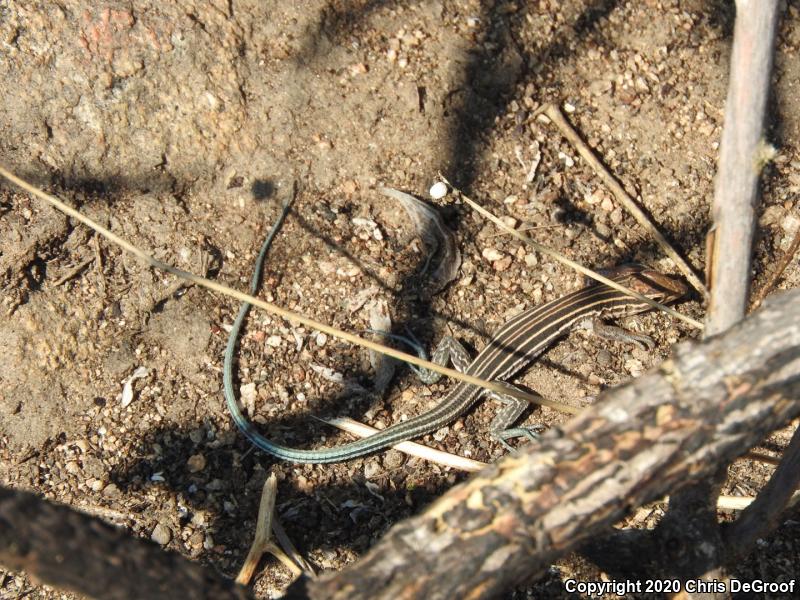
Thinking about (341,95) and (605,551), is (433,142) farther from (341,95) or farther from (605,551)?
(605,551)

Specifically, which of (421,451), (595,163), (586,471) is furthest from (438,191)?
(586,471)

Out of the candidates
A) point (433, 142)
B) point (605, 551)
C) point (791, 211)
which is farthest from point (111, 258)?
point (791, 211)

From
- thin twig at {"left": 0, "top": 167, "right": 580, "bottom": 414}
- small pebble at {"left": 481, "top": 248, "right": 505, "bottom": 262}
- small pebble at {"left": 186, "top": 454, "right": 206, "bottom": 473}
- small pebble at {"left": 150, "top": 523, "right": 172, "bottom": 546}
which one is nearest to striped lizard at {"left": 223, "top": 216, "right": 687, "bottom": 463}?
small pebble at {"left": 186, "top": 454, "right": 206, "bottom": 473}

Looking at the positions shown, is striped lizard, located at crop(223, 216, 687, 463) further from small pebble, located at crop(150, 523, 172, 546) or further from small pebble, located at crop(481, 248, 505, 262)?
small pebble, located at crop(150, 523, 172, 546)

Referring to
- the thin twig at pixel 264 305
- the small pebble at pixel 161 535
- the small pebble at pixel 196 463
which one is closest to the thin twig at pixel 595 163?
the thin twig at pixel 264 305

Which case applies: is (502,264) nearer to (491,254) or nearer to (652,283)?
(491,254)
